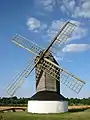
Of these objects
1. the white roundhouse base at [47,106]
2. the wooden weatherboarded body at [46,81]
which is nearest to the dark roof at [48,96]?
the white roundhouse base at [47,106]

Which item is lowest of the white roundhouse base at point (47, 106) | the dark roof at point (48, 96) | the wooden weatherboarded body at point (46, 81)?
the white roundhouse base at point (47, 106)

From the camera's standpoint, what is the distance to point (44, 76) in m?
38.4

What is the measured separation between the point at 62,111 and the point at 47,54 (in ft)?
25.7

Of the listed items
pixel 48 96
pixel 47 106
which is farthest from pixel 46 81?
pixel 47 106

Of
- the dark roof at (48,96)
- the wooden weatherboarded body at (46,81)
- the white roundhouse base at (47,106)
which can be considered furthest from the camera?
the wooden weatherboarded body at (46,81)

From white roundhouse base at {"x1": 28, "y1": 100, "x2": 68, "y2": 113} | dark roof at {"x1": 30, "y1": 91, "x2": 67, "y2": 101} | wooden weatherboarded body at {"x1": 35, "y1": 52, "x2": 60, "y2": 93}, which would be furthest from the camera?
wooden weatherboarded body at {"x1": 35, "y1": 52, "x2": 60, "y2": 93}

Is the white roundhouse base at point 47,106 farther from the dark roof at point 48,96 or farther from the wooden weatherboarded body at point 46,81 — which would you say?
the wooden weatherboarded body at point 46,81

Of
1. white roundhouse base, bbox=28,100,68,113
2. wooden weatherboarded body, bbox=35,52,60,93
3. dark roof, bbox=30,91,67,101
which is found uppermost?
wooden weatherboarded body, bbox=35,52,60,93

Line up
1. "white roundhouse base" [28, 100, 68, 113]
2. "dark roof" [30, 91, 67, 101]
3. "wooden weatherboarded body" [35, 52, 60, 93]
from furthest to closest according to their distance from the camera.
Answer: "wooden weatherboarded body" [35, 52, 60, 93]
"dark roof" [30, 91, 67, 101]
"white roundhouse base" [28, 100, 68, 113]

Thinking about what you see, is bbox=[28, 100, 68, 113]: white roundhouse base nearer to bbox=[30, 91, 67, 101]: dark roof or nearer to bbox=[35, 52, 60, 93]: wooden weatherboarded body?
bbox=[30, 91, 67, 101]: dark roof

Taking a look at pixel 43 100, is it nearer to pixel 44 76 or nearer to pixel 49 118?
pixel 44 76

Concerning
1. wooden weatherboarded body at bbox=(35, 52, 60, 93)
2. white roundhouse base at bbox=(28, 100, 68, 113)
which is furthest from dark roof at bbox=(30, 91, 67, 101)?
wooden weatherboarded body at bbox=(35, 52, 60, 93)

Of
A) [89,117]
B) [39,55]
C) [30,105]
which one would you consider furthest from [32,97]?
[89,117]

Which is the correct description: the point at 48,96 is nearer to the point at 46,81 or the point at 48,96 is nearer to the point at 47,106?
the point at 47,106
